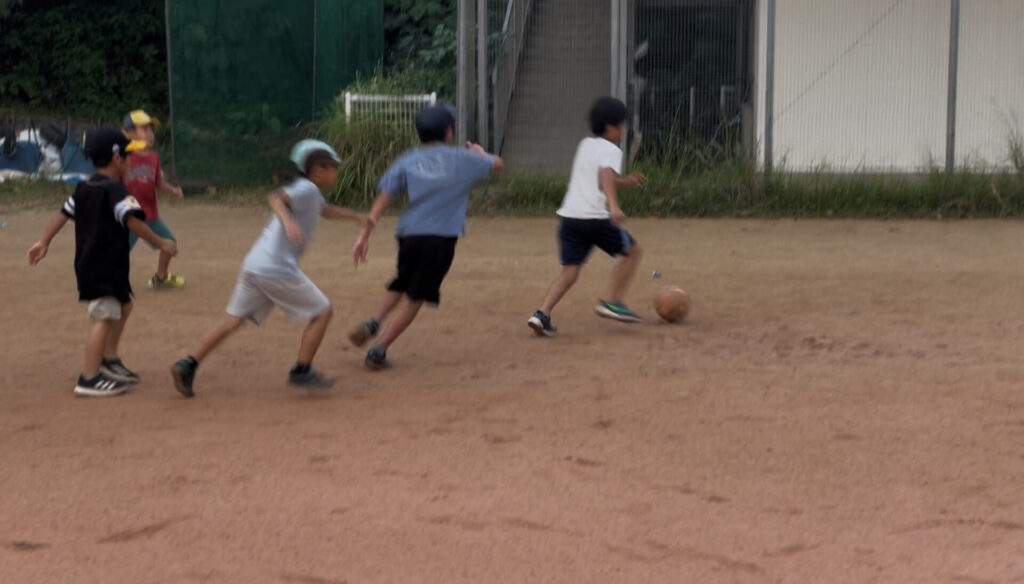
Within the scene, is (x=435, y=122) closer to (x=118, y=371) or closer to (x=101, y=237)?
(x=101, y=237)

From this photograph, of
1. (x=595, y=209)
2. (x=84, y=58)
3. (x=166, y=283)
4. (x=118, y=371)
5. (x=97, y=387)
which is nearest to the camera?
(x=97, y=387)

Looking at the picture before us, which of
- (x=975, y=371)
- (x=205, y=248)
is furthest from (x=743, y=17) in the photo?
(x=975, y=371)

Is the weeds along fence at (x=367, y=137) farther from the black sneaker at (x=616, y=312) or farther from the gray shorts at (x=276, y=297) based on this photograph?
the gray shorts at (x=276, y=297)

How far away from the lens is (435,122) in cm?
684

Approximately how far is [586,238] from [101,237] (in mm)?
2860

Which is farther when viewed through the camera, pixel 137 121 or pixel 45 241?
pixel 137 121

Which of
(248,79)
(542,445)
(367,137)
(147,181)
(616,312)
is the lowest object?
(542,445)

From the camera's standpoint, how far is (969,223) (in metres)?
12.8

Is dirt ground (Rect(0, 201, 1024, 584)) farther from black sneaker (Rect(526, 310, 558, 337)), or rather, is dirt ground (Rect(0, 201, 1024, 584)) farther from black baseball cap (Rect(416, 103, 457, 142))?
black baseball cap (Rect(416, 103, 457, 142))

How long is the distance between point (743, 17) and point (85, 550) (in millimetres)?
11682

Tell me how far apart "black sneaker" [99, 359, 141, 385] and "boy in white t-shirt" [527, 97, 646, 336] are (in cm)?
227

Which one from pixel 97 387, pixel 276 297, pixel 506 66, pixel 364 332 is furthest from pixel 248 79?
pixel 276 297

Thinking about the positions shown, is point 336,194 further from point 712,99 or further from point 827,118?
point 827,118

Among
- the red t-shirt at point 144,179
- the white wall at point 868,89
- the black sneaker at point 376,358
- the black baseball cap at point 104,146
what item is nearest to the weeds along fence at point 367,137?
the white wall at point 868,89
